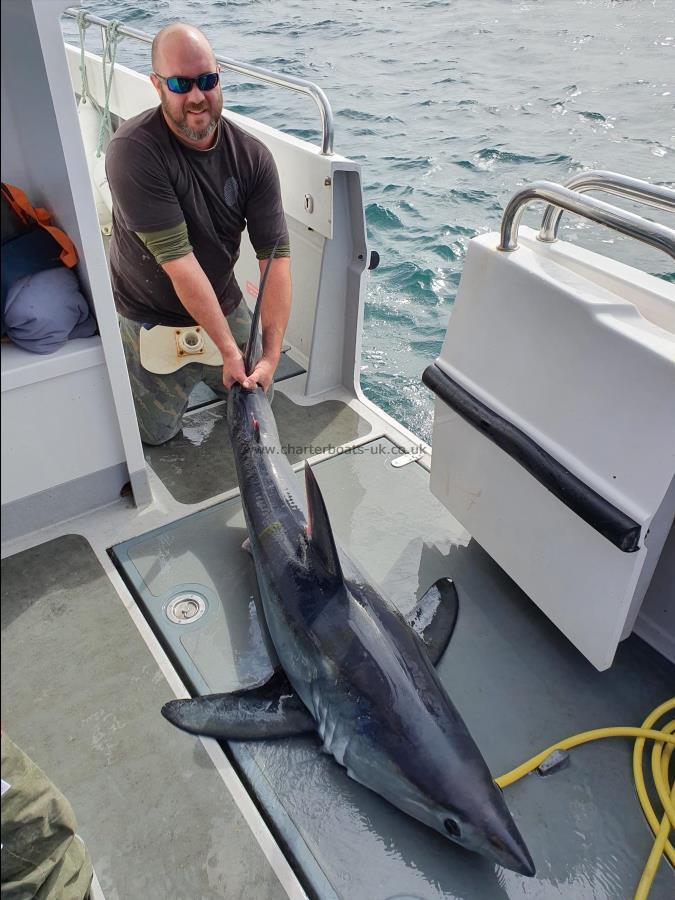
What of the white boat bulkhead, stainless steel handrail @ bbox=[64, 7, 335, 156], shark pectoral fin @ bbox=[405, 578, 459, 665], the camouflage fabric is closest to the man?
stainless steel handrail @ bbox=[64, 7, 335, 156]

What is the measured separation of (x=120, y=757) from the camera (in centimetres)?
202

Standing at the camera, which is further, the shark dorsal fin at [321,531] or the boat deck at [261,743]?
the shark dorsal fin at [321,531]

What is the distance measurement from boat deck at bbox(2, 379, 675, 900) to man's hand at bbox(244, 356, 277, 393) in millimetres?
553

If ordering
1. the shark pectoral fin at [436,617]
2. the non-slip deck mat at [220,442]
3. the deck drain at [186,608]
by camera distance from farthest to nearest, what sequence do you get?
the non-slip deck mat at [220,442], the deck drain at [186,608], the shark pectoral fin at [436,617]

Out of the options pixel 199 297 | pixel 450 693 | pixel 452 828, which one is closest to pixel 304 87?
pixel 199 297

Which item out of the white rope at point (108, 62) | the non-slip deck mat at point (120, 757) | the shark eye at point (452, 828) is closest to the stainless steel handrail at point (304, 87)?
the white rope at point (108, 62)

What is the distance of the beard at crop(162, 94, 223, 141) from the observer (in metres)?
2.86

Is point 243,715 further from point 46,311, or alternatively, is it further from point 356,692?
point 46,311

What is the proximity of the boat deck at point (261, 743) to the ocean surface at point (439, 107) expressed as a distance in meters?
2.40

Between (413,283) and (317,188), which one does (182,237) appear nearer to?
(317,188)

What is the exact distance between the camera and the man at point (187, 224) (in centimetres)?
282

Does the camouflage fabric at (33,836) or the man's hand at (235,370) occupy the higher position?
the camouflage fabric at (33,836)

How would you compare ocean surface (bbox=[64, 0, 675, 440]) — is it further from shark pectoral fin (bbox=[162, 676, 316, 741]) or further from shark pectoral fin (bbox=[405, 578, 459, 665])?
shark pectoral fin (bbox=[162, 676, 316, 741])

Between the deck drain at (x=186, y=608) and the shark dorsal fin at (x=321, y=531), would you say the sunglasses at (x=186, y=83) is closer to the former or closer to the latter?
the shark dorsal fin at (x=321, y=531)
